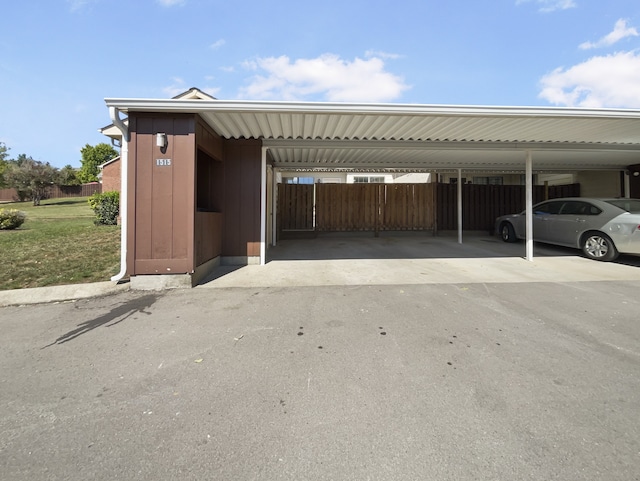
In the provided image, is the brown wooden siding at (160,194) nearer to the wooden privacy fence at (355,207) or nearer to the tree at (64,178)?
the wooden privacy fence at (355,207)

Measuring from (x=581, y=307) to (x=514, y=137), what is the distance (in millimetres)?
3997

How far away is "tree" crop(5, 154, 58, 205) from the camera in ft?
87.6

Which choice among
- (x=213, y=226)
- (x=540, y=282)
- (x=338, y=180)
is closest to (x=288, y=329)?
(x=213, y=226)

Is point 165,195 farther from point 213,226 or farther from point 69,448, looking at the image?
point 69,448

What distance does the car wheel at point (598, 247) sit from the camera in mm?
6841

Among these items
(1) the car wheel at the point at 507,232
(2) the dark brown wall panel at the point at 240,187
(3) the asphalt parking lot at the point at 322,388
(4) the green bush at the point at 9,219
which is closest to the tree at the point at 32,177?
(4) the green bush at the point at 9,219

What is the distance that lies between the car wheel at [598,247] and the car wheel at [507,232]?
99.8 inches

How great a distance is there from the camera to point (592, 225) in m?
7.19

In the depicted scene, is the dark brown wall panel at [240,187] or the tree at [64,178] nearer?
the dark brown wall panel at [240,187]

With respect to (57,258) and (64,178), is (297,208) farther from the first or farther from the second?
(64,178)

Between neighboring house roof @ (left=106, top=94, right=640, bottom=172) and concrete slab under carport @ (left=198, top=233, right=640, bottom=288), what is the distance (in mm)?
2482

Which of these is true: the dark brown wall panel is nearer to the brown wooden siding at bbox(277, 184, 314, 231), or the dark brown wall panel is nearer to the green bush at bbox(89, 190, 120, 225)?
the brown wooden siding at bbox(277, 184, 314, 231)

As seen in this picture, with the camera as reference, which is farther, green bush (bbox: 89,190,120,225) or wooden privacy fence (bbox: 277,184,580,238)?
green bush (bbox: 89,190,120,225)

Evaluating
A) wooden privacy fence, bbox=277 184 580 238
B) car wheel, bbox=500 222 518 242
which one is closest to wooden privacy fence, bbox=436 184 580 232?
wooden privacy fence, bbox=277 184 580 238
